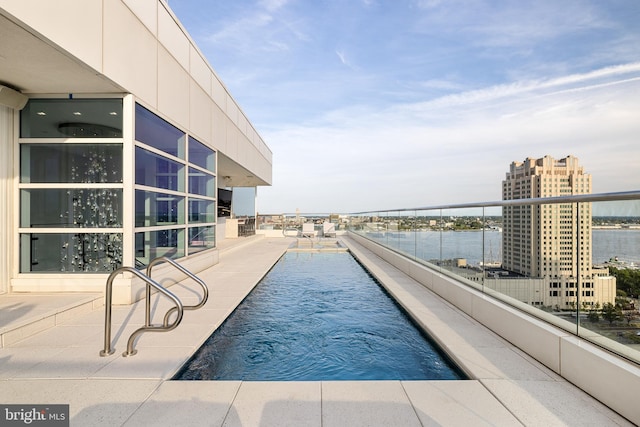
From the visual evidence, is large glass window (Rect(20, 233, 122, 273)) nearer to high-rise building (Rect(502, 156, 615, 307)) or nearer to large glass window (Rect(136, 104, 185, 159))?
large glass window (Rect(136, 104, 185, 159))

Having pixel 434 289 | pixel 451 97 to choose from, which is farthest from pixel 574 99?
pixel 434 289

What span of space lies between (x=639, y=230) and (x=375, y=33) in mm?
12274

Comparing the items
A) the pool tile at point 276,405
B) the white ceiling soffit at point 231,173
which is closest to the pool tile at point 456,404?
the pool tile at point 276,405

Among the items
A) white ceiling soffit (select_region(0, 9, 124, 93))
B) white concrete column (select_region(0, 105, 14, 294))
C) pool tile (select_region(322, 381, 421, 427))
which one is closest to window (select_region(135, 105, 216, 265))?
white ceiling soffit (select_region(0, 9, 124, 93))

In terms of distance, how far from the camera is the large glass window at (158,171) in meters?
4.77

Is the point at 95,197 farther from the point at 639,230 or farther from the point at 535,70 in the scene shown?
the point at 535,70

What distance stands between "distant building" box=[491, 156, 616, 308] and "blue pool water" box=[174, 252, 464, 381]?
3.47 feet

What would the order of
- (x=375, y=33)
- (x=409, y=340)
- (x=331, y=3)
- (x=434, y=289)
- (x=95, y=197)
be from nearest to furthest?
(x=409, y=340)
(x=95, y=197)
(x=434, y=289)
(x=331, y=3)
(x=375, y=33)

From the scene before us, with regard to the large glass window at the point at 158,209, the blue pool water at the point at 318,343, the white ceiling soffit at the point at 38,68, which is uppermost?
the white ceiling soffit at the point at 38,68

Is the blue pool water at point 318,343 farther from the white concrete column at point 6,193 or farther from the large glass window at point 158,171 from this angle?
the white concrete column at point 6,193

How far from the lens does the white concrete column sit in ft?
13.8

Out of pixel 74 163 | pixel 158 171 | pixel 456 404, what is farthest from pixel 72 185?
pixel 456 404

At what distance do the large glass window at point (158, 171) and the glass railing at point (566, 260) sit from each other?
4776 mm

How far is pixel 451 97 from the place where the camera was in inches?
692
